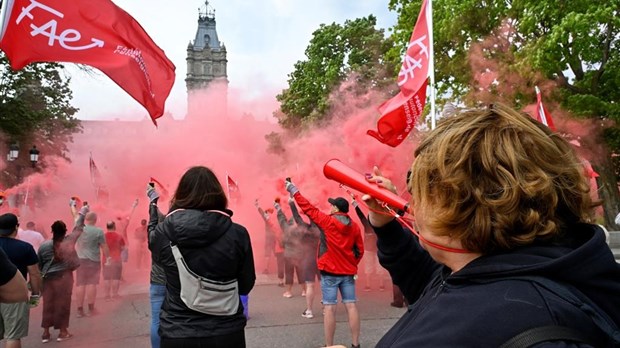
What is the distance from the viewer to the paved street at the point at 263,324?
6.17 m

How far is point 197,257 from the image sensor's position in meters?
3.09

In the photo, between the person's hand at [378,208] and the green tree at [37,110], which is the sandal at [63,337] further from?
the green tree at [37,110]

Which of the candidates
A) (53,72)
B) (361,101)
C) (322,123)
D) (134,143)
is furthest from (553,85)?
(53,72)

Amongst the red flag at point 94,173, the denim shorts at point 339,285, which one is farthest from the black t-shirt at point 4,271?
the red flag at point 94,173

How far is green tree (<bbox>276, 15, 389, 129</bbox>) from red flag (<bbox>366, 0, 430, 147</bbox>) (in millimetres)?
16056

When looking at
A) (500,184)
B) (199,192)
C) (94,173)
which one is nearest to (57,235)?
(199,192)

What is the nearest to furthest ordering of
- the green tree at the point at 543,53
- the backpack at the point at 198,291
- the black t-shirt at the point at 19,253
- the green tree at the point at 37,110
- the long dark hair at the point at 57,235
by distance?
the backpack at the point at 198,291, the black t-shirt at the point at 19,253, the long dark hair at the point at 57,235, the green tree at the point at 543,53, the green tree at the point at 37,110

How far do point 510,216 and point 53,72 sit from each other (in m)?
24.6

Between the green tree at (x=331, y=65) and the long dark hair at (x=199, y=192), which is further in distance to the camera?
the green tree at (x=331, y=65)

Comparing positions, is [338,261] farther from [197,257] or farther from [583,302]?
[583,302]

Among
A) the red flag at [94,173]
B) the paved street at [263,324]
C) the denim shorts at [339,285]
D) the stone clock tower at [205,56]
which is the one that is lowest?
the paved street at [263,324]

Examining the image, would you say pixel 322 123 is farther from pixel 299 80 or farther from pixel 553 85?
pixel 553 85

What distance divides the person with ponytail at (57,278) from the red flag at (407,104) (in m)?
4.55

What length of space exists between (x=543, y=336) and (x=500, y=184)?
1.08ft
